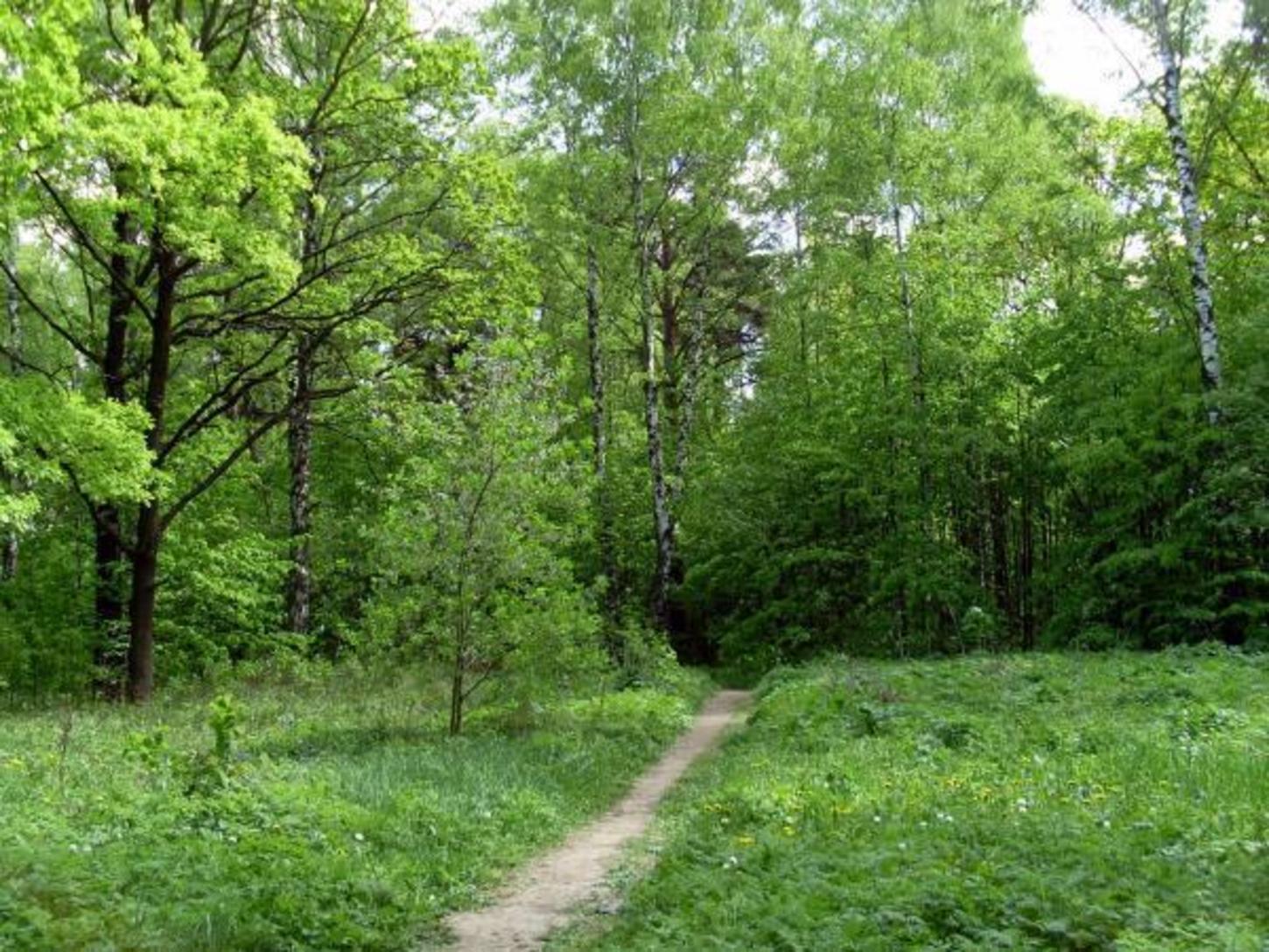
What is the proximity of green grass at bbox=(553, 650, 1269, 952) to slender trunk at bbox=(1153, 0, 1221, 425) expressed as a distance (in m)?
6.30

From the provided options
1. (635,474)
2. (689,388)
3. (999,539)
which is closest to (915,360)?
(999,539)

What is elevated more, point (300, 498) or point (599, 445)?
point (599, 445)

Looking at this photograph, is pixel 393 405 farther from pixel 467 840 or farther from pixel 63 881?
pixel 63 881

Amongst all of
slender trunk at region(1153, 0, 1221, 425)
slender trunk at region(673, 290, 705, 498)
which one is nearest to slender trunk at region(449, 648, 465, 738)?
slender trunk at region(1153, 0, 1221, 425)

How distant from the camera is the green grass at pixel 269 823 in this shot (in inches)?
213

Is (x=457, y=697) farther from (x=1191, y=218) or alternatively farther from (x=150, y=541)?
(x=1191, y=218)

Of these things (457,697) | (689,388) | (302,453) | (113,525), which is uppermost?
(689,388)

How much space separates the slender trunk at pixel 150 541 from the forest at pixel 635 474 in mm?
83

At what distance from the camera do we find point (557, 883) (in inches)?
293

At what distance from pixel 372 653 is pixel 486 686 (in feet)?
6.11

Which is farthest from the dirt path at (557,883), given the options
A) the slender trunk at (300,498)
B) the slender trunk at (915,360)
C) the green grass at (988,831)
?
the slender trunk at (915,360)

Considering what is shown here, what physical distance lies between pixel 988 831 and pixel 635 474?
2188 cm

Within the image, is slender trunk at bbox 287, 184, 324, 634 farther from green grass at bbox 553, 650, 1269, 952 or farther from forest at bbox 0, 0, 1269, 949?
green grass at bbox 553, 650, 1269, 952

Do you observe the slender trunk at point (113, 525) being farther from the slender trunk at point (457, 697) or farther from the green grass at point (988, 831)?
the green grass at point (988, 831)
